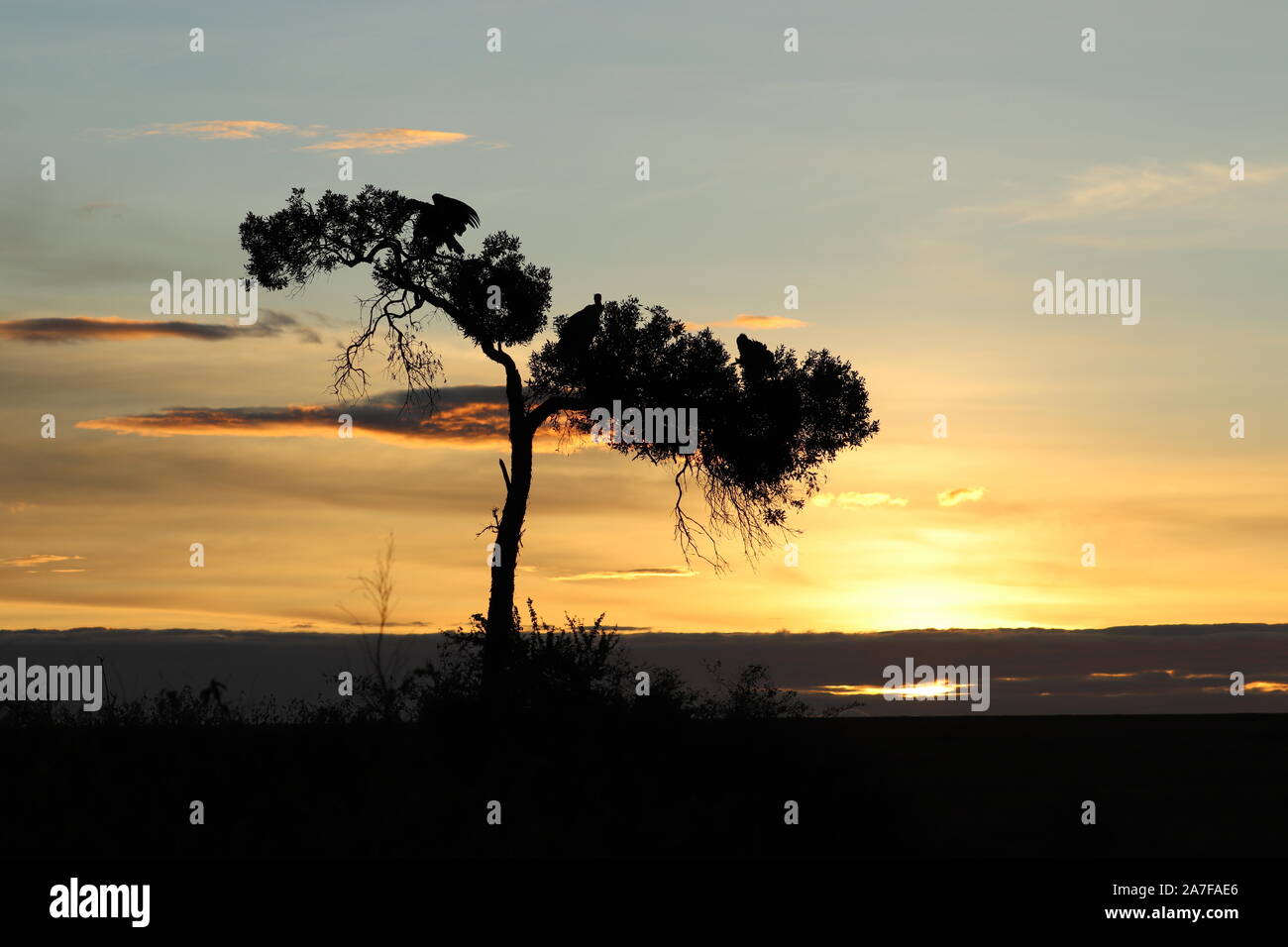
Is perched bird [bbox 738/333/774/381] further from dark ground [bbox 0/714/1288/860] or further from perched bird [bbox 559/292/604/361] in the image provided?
dark ground [bbox 0/714/1288/860]

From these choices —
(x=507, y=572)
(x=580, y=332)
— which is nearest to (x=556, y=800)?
(x=507, y=572)

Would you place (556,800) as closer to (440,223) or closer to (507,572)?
(507,572)

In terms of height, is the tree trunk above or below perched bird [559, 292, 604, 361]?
below

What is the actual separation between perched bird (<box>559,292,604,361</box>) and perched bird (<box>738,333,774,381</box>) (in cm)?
387

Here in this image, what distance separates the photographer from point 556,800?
888 inches

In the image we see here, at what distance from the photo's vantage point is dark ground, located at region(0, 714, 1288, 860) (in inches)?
817

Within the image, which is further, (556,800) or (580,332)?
(580,332)

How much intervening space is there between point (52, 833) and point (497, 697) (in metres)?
9.18

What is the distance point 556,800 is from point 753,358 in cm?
1395

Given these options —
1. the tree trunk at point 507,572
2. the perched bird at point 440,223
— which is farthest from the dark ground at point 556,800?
the perched bird at point 440,223

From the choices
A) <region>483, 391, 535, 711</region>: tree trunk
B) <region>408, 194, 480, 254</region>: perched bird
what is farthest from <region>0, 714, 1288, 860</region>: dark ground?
<region>408, 194, 480, 254</region>: perched bird
